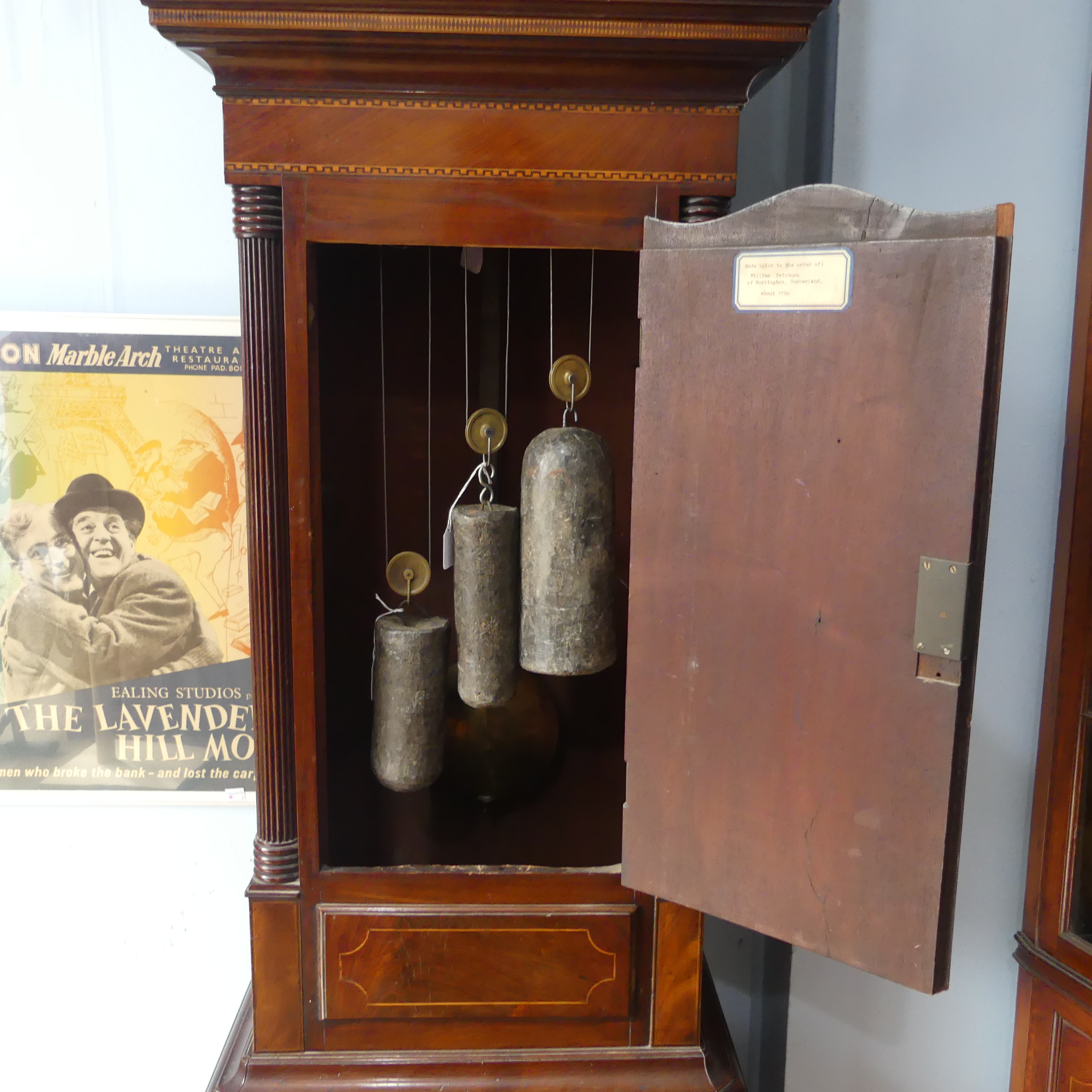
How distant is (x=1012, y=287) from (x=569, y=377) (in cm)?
61

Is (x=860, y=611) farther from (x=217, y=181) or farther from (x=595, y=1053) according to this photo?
(x=217, y=181)

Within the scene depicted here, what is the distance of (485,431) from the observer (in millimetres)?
1205

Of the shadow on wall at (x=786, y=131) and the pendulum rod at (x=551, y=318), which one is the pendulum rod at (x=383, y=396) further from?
the shadow on wall at (x=786, y=131)

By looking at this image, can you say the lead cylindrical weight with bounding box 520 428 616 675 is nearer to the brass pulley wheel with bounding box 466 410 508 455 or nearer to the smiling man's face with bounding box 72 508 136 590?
the brass pulley wheel with bounding box 466 410 508 455

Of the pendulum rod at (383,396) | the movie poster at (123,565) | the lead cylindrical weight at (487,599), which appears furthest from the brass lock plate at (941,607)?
the movie poster at (123,565)

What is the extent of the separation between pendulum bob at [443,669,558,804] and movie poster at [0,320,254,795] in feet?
1.16

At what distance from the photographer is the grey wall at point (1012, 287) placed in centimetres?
121

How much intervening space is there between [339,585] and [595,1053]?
671 mm

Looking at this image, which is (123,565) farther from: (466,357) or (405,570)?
(466,357)

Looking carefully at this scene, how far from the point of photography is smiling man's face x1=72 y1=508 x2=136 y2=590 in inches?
54.7

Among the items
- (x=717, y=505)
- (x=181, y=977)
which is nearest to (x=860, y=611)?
(x=717, y=505)

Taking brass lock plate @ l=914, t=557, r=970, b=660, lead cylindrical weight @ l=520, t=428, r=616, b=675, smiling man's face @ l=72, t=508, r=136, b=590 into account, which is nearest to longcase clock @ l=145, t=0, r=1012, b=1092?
brass lock plate @ l=914, t=557, r=970, b=660

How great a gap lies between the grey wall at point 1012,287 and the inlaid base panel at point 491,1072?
0.52 meters

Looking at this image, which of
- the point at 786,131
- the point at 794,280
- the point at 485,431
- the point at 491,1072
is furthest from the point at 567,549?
the point at 786,131
